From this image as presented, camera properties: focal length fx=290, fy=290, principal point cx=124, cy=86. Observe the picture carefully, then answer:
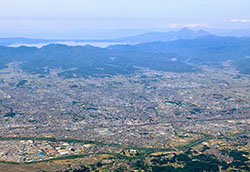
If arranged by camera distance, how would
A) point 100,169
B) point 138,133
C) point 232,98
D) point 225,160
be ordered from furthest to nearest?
point 232,98
point 138,133
point 225,160
point 100,169

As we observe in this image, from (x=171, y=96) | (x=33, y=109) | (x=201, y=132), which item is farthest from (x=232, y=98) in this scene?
(x=33, y=109)

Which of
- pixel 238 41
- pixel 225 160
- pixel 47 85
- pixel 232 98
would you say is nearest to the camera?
pixel 225 160

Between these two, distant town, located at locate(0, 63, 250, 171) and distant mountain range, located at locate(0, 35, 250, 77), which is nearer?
distant town, located at locate(0, 63, 250, 171)

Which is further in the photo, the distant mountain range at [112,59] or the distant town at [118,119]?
the distant mountain range at [112,59]

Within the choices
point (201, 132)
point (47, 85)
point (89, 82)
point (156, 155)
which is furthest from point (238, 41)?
point (156, 155)

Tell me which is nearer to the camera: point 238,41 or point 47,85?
point 47,85

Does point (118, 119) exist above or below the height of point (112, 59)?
below

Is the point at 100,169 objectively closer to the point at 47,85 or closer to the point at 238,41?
the point at 47,85
